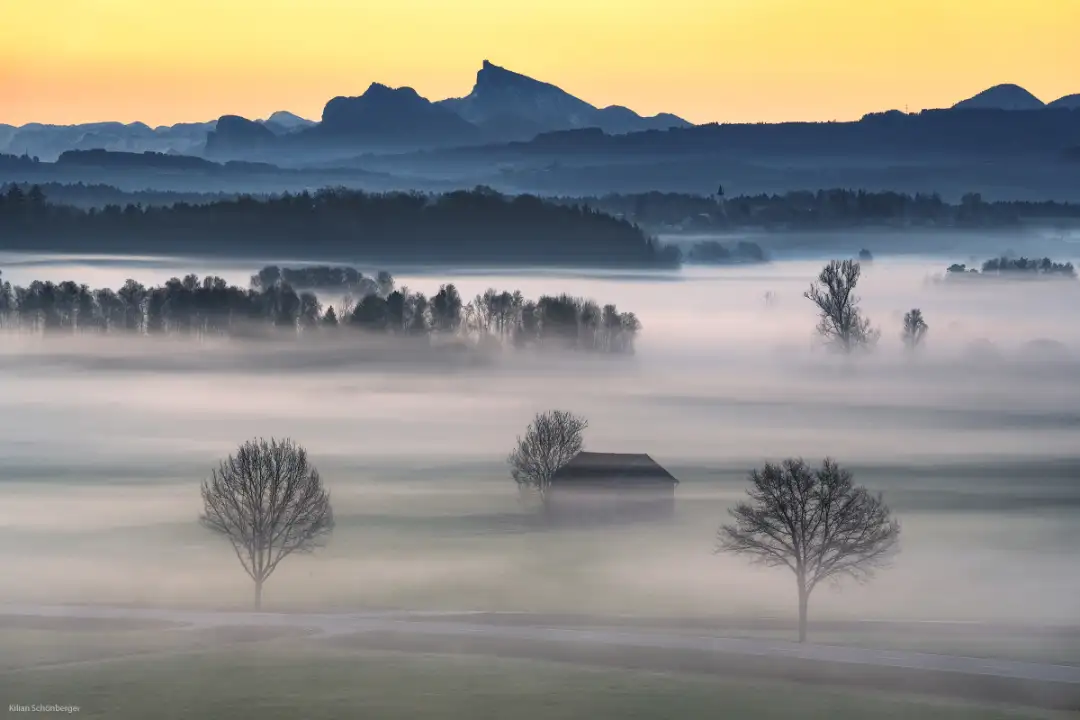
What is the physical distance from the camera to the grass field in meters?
60.1

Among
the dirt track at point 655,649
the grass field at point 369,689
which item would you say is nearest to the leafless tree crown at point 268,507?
the dirt track at point 655,649

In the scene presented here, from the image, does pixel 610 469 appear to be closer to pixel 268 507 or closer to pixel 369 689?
pixel 268 507

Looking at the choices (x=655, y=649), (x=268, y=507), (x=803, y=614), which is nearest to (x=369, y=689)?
(x=655, y=649)

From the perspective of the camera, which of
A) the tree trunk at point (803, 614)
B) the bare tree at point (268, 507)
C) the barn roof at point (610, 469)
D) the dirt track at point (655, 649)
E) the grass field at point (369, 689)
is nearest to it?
the grass field at point (369, 689)

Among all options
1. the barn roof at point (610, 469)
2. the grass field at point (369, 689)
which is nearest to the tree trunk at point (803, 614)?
the grass field at point (369, 689)

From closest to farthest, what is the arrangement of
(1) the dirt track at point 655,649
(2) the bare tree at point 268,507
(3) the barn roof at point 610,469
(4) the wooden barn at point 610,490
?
(1) the dirt track at point 655,649, (2) the bare tree at point 268,507, (4) the wooden barn at point 610,490, (3) the barn roof at point 610,469

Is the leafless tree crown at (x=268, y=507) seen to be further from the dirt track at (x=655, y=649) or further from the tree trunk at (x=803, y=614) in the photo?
the tree trunk at (x=803, y=614)

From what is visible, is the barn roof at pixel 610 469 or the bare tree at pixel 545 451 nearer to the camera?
the barn roof at pixel 610 469

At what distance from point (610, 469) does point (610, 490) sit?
83.1 inches

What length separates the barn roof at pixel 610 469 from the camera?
13200cm

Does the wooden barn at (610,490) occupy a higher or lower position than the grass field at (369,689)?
lower

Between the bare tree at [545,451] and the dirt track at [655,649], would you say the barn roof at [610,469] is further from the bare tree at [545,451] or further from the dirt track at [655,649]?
the dirt track at [655,649]

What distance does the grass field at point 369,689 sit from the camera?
6006 cm

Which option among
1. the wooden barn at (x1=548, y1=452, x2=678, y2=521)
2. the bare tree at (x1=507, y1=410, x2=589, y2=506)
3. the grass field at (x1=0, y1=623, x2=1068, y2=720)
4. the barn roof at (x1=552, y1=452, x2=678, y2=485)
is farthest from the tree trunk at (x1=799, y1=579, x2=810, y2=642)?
the bare tree at (x1=507, y1=410, x2=589, y2=506)
